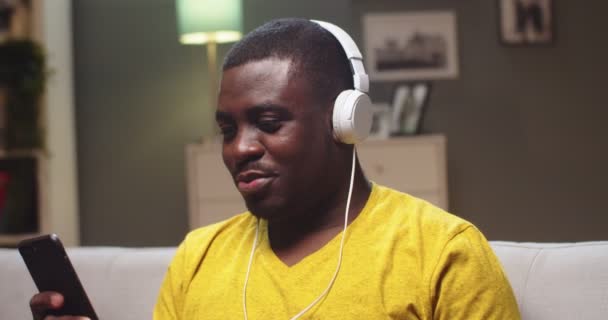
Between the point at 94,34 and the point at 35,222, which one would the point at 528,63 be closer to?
the point at 94,34

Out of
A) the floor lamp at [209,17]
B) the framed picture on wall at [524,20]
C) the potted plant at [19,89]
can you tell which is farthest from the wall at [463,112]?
the potted plant at [19,89]

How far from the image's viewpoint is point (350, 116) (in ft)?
3.58

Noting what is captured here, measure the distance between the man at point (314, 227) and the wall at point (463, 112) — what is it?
3.09m

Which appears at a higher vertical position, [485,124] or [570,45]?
[570,45]

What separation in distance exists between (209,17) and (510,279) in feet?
8.63

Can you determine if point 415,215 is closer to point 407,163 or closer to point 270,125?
point 270,125

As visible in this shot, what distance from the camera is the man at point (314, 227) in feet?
3.39

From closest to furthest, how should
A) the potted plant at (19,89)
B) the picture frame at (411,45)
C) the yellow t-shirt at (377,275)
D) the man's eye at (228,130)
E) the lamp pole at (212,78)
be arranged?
the yellow t-shirt at (377,275) → the man's eye at (228,130) → the potted plant at (19,89) → the lamp pole at (212,78) → the picture frame at (411,45)

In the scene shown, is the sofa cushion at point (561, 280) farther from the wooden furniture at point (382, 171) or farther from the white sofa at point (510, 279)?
the wooden furniture at point (382, 171)

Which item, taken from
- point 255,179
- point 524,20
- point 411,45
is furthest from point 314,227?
point 524,20

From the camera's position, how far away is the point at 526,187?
14.0ft

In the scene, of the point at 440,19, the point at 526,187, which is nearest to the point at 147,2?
the point at 440,19

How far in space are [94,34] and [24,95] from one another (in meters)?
0.74

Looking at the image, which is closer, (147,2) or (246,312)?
(246,312)
